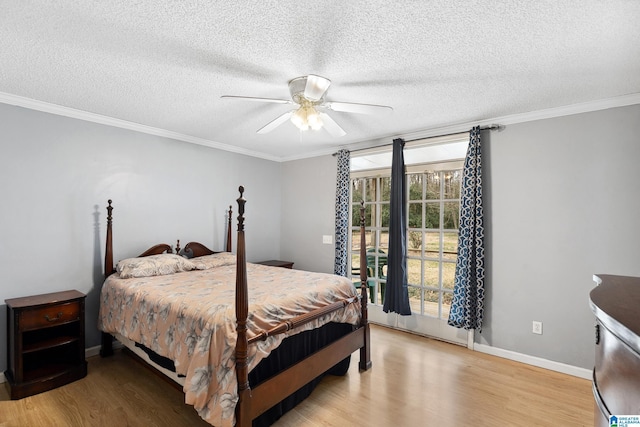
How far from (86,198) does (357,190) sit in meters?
3.26

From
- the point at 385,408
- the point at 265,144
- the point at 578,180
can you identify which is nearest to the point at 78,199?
the point at 265,144

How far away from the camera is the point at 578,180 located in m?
2.90

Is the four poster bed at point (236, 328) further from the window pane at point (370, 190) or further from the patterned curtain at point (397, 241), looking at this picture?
the window pane at point (370, 190)

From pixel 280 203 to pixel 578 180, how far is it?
3.96 metres

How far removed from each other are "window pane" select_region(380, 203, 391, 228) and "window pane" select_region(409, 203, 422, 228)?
0.35 meters

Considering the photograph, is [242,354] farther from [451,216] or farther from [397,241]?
[451,216]

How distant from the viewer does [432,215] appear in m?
3.85

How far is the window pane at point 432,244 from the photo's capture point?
→ 12.5ft

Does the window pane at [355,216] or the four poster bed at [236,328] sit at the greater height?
the window pane at [355,216]

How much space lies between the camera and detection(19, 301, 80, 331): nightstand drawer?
2524mm

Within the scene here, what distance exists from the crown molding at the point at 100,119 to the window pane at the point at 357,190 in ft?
5.82

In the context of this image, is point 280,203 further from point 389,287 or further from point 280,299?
point 280,299

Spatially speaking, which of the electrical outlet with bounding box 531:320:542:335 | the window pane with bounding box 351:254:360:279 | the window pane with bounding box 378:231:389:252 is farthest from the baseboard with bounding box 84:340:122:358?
the electrical outlet with bounding box 531:320:542:335

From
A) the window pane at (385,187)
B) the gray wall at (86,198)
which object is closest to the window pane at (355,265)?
the window pane at (385,187)
